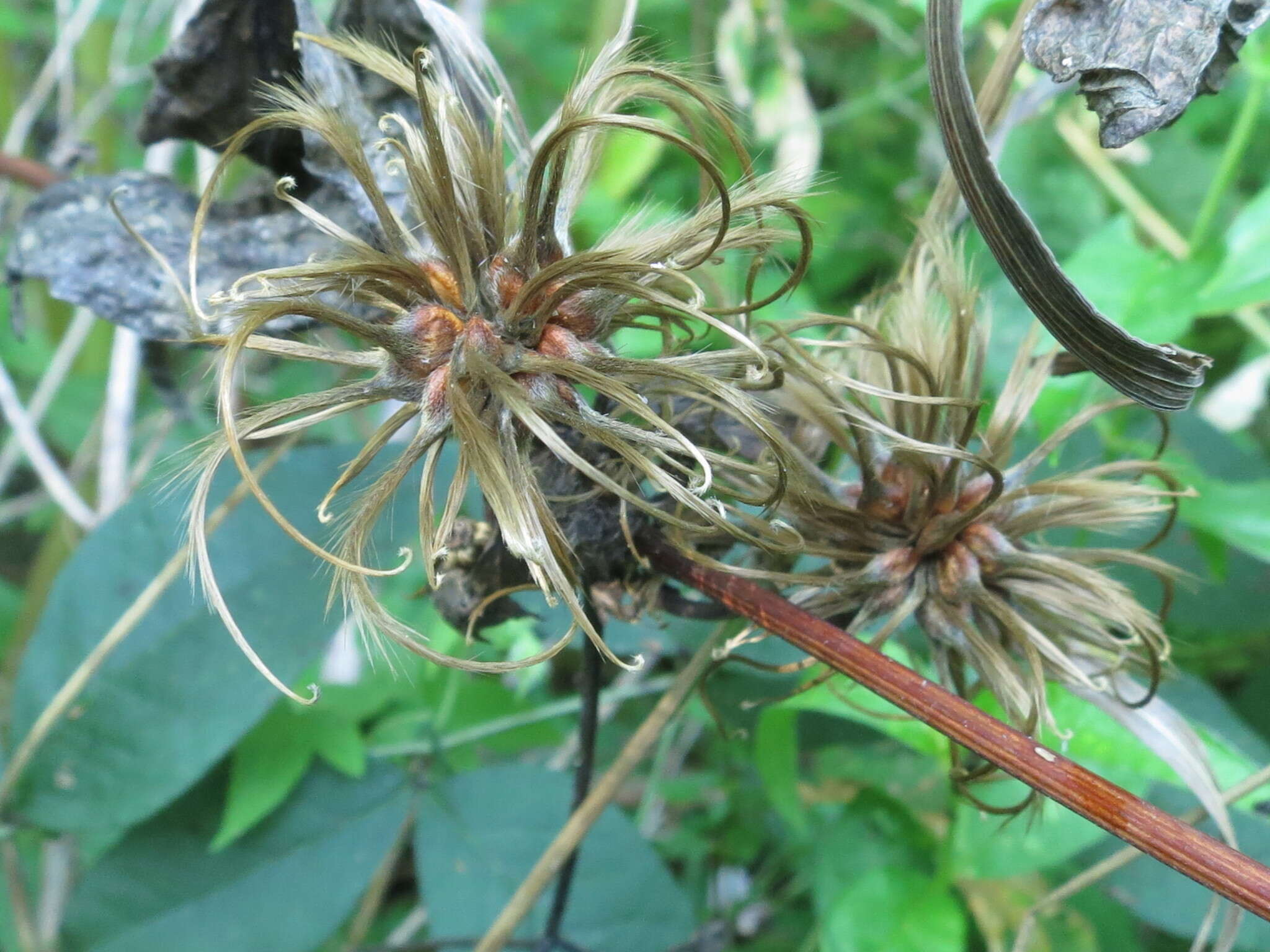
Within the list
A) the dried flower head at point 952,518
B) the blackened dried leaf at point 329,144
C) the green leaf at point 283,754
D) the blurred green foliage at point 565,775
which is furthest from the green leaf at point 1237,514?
the green leaf at point 283,754

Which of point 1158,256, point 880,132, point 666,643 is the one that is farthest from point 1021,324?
point 880,132

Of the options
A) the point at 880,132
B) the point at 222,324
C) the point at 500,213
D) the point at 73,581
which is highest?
the point at 500,213

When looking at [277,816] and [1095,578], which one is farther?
[277,816]

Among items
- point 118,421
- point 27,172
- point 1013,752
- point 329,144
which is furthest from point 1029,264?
point 118,421

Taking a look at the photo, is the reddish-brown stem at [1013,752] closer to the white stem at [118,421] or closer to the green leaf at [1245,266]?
the green leaf at [1245,266]

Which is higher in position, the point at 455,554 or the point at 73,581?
the point at 455,554

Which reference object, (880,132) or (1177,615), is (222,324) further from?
(880,132)
